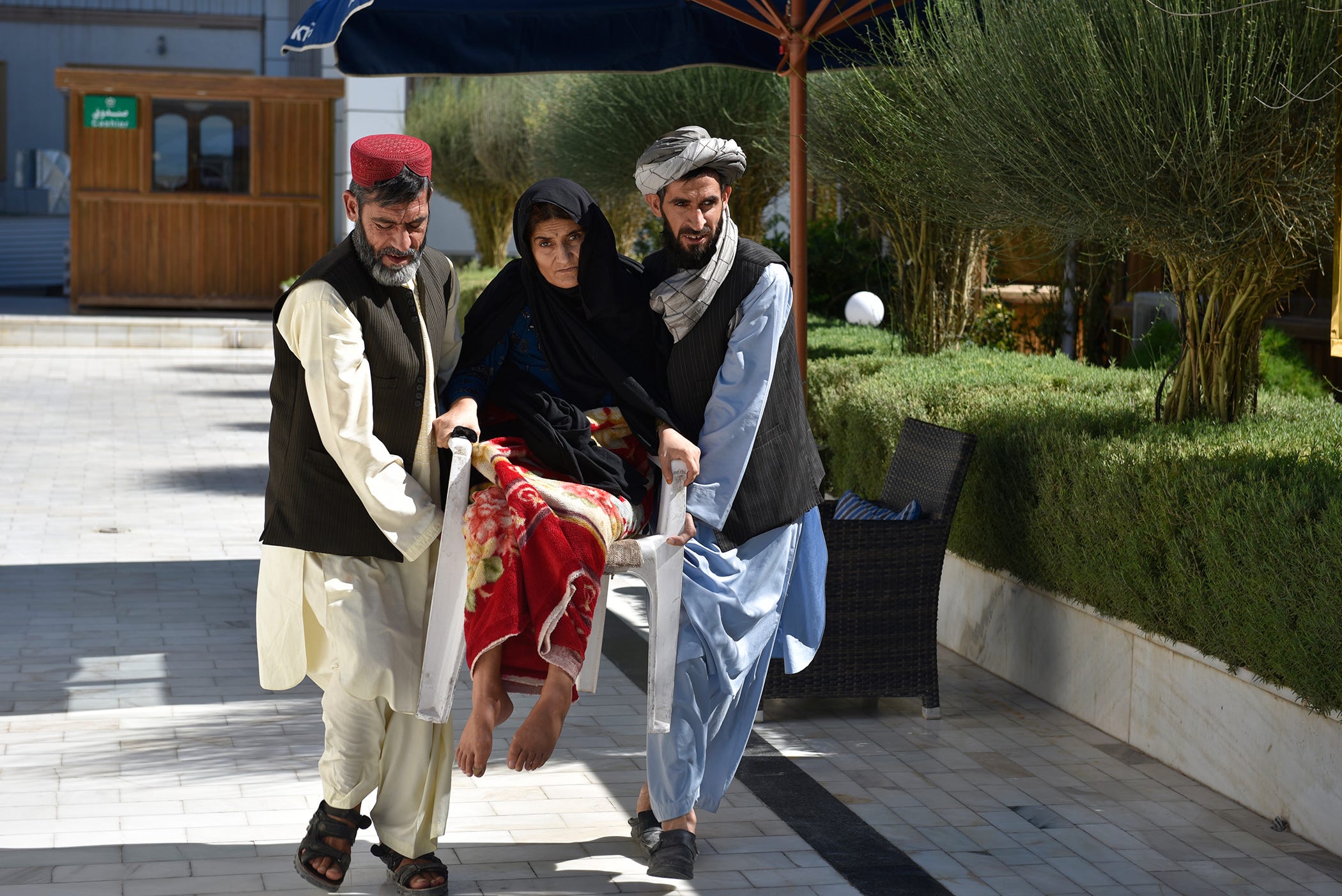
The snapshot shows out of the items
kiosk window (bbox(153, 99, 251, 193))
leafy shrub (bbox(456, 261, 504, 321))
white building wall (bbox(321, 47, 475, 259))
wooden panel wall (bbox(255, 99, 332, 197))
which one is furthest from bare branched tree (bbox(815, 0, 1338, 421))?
kiosk window (bbox(153, 99, 251, 193))

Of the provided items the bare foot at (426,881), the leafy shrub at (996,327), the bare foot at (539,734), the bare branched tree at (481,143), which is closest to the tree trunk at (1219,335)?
the bare foot at (539,734)

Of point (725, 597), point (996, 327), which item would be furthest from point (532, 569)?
point (996, 327)

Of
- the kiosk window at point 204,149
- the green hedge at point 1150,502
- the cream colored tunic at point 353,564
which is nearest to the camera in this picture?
the cream colored tunic at point 353,564

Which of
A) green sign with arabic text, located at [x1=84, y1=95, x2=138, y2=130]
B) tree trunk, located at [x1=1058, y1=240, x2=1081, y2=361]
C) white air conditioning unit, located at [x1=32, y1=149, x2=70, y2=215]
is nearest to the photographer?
tree trunk, located at [x1=1058, y1=240, x2=1081, y2=361]

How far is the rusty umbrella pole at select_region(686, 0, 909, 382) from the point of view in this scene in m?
5.62

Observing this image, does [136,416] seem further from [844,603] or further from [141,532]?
[844,603]

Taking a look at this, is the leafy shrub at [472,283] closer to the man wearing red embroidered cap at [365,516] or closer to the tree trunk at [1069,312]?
the tree trunk at [1069,312]

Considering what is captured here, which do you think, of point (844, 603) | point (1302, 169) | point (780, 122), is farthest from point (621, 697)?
point (780, 122)

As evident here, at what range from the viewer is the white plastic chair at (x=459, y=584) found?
10.9 ft

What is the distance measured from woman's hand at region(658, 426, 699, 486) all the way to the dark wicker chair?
1454mm

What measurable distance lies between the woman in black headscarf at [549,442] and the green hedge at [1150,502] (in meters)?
1.54

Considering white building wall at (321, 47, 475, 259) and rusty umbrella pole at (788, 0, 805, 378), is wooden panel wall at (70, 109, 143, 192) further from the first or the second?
rusty umbrella pole at (788, 0, 805, 378)

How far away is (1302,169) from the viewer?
14.4 feet

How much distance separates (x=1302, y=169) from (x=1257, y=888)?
6.69 feet
